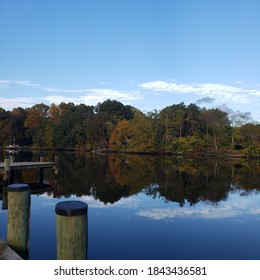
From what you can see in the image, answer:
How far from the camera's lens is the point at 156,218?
9305 mm

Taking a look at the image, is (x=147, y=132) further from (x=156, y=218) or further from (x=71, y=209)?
(x=71, y=209)

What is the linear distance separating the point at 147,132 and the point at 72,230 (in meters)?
41.8

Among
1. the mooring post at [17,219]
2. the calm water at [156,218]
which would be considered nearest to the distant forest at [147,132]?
the calm water at [156,218]

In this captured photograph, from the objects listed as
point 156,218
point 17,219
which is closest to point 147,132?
point 156,218

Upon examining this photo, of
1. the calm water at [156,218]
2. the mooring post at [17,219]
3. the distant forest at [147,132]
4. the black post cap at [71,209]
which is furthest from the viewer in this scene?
the distant forest at [147,132]

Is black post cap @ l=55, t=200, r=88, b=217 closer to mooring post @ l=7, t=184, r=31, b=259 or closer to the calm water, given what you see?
mooring post @ l=7, t=184, r=31, b=259

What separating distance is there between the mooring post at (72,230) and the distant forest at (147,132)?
4034cm

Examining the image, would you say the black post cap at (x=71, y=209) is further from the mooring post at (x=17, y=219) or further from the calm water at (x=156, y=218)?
the calm water at (x=156, y=218)

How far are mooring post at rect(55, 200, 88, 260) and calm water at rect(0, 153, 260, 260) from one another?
9.56ft

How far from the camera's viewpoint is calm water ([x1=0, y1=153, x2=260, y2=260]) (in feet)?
21.5

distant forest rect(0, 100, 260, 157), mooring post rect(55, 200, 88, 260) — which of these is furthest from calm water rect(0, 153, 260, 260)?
distant forest rect(0, 100, 260, 157)

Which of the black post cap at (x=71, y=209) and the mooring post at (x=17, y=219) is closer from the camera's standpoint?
the black post cap at (x=71, y=209)

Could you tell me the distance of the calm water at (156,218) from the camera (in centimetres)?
654
